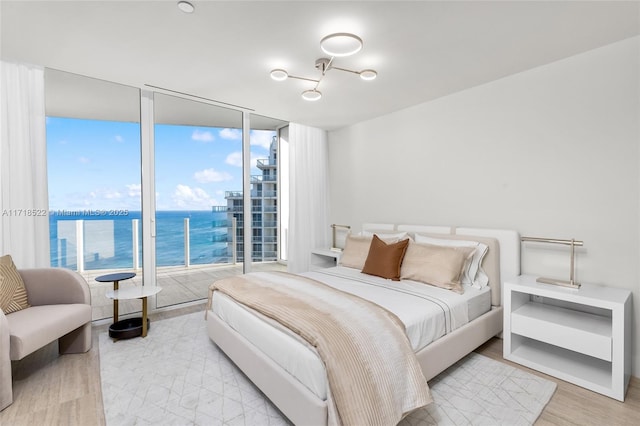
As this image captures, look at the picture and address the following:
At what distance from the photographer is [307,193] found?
4.92 meters

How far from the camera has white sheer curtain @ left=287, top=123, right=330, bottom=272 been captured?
479cm

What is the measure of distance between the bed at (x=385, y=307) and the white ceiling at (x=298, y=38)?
1.63 m

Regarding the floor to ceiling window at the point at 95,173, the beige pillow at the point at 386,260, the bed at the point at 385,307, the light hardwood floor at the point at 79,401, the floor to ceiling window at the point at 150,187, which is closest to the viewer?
the bed at the point at 385,307

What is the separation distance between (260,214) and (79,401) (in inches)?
132

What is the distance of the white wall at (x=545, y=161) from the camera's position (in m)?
2.32

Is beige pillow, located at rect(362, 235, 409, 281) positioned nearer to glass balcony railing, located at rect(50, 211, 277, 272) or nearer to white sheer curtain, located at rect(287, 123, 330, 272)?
white sheer curtain, located at rect(287, 123, 330, 272)

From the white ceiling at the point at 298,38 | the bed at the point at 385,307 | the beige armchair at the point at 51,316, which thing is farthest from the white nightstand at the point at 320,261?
the beige armchair at the point at 51,316

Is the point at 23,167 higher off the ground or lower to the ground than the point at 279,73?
lower

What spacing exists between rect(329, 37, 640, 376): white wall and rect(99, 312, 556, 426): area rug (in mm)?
1086

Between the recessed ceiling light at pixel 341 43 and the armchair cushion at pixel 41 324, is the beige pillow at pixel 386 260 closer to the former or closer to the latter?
the recessed ceiling light at pixel 341 43

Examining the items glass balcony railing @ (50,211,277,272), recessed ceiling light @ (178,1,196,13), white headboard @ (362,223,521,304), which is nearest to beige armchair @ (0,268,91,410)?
glass balcony railing @ (50,211,277,272)

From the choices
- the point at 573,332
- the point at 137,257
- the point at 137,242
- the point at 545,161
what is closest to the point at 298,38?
the point at 545,161

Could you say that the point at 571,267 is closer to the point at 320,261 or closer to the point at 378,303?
the point at 378,303

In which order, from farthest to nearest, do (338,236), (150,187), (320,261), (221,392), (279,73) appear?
(338,236), (320,261), (150,187), (279,73), (221,392)
